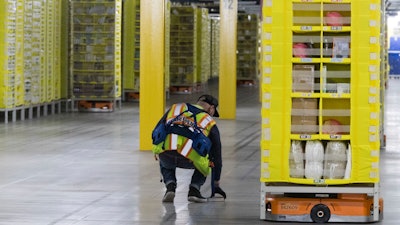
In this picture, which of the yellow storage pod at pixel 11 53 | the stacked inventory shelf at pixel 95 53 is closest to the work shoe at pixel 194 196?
the yellow storage pod at pixel 11 53

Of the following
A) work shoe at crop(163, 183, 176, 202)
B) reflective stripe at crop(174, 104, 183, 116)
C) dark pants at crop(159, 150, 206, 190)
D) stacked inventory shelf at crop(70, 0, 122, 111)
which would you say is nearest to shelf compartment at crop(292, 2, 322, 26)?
reflective stripe at crop(174, 104, 183, 116)

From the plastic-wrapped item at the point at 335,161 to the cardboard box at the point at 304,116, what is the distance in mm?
236

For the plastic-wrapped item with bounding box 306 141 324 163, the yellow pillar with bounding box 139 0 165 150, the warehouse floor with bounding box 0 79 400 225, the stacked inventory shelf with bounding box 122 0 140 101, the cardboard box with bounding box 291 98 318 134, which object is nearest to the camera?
the plastic-wrapped item with bounding box 306 141 324 163

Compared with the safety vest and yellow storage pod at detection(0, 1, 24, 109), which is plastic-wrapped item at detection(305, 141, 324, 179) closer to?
the safety vest

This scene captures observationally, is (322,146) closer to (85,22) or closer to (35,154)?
(35,154)

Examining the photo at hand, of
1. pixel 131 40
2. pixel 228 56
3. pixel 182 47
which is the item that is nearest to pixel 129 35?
pixel 131 40

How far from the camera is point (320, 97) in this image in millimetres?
9898

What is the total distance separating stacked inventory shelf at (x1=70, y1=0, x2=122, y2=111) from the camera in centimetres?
2894

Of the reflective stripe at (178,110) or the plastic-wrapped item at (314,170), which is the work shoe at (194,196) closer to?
the reflective stripe at (178,110)

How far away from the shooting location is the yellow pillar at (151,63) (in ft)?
55.4

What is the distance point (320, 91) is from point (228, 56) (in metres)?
16.0

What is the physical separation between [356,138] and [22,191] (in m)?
4.25

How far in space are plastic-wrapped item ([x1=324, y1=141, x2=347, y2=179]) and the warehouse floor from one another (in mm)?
738

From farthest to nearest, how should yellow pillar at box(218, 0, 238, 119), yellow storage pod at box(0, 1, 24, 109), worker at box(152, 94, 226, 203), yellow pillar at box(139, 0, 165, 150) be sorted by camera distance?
1. yellow pillar at box(218, 0, 238, 119)
2. yellow storage pod at box(0, 1, 24, 109)
3. yellow pillar at box(139, 0, 165, 150)
4. worker at box(152, 94, 226, 203)
